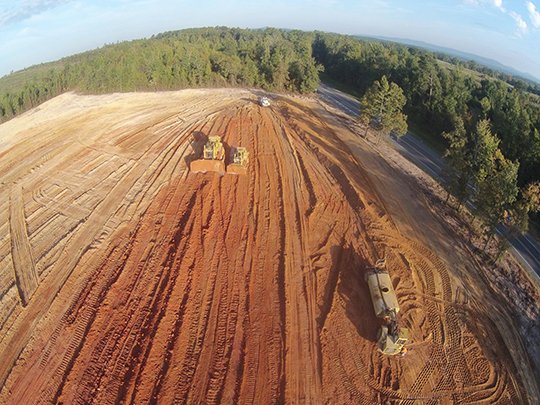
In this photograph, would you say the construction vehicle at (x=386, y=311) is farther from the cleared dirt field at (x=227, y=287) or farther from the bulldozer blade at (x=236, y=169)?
the bulldozer blade at (x=236, y=169)

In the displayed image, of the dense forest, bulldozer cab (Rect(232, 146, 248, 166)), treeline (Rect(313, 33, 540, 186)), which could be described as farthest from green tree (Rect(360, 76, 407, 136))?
bulldozer cab (Rect(232, 146, 248, 166))

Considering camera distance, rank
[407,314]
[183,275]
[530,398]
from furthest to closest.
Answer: [183,275]
[407,314]
[530,398]

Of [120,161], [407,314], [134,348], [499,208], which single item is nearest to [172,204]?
[120,161]

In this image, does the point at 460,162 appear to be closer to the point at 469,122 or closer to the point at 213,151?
the point at 469,122

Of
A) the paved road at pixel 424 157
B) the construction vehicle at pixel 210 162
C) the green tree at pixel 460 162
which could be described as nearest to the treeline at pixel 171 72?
the paved road at pixel 424 157

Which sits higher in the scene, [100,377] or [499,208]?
[499,208]

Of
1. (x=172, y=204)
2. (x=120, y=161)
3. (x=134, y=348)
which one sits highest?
(x=120, y=161)

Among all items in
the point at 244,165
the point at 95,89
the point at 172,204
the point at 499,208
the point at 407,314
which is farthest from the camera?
the point at 95,89

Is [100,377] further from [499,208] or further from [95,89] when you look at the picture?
[95,89]
